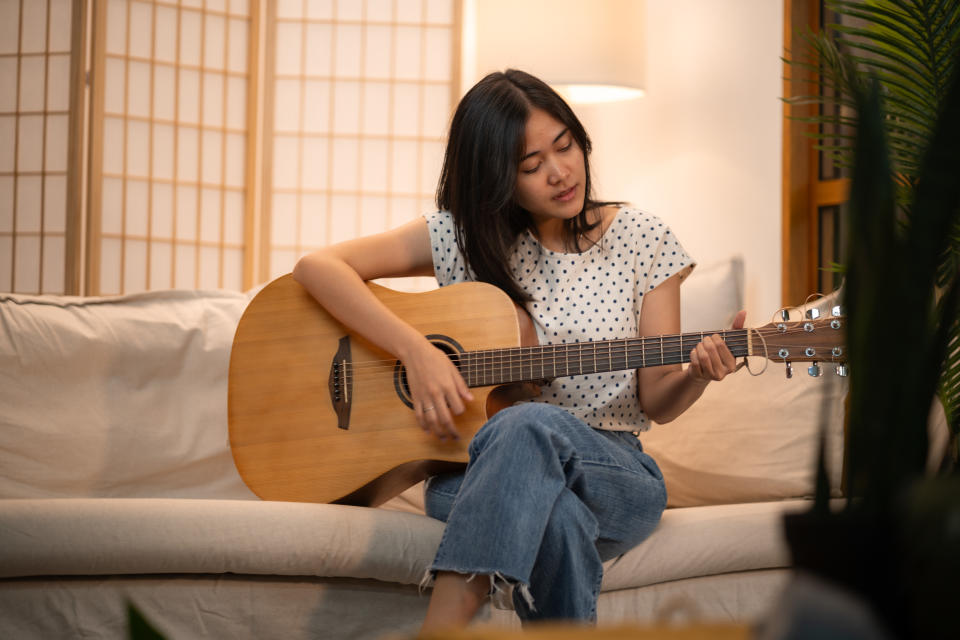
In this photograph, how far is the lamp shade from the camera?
2898 millimetres

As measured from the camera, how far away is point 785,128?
296 cm

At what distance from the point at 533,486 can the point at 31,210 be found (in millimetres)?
2472

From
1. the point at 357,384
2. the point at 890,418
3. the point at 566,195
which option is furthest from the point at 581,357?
the point at 890,418

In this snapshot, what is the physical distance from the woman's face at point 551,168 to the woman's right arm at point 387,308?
260 millimetres

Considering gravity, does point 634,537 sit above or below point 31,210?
below

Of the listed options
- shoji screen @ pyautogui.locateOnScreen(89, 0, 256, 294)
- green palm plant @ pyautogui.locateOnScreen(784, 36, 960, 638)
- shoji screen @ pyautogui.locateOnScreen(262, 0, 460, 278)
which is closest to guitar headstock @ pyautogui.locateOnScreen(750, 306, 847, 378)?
green palm plant @ pyautogui.locateOnScreen(784, 36, 960, 638)

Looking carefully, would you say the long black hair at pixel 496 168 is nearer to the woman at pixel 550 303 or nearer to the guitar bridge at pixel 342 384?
the woman at pixel 550 303

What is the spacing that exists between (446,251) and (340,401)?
0.36 metres

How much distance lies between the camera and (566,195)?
5.38ft

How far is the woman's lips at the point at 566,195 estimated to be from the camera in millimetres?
1640

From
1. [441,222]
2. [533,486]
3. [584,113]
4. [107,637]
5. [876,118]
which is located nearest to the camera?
[876,118]

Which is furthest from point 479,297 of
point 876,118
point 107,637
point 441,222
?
point 876,118

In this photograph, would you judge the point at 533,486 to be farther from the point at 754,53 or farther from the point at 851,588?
the point at 754,53

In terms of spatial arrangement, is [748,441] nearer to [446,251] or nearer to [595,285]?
[595,285]
